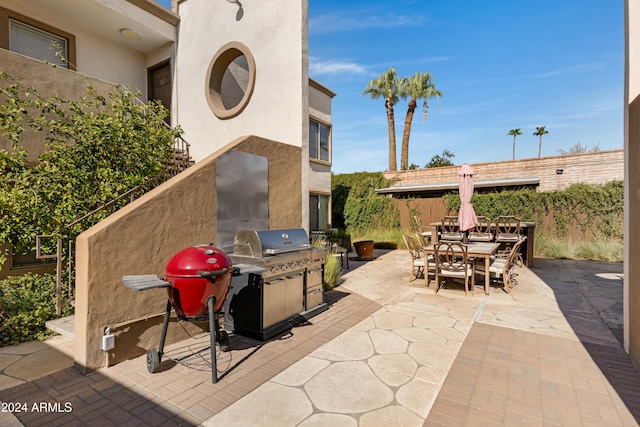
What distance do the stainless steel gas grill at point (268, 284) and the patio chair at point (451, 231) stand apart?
608 cm

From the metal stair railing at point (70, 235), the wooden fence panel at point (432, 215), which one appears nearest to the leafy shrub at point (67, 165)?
the metal stair railing at point (70, 235)

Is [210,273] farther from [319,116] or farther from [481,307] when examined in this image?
[319,116]

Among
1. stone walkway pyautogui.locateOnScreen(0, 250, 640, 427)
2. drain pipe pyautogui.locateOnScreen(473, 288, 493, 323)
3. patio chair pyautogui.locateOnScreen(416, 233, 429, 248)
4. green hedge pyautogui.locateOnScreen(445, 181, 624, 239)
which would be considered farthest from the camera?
green hedge pyautogui.locateOnScreen(445, 181, 624, 239)

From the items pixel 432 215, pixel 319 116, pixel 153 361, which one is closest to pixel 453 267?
pixel 153 361

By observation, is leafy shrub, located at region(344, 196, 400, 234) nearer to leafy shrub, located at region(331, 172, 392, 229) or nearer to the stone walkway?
leafy shrub, located at region(331, 172, 392, 229)

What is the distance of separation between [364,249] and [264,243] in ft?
24.1

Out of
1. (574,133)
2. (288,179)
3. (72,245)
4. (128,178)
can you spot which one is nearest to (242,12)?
(288,179)

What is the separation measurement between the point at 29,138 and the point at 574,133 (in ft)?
129

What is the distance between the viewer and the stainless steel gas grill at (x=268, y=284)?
14.1 feet

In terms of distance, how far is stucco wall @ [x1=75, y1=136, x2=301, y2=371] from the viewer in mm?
3363

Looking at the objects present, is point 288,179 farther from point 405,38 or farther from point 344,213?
point 405,38

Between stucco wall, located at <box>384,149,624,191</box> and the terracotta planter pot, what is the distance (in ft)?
30.7

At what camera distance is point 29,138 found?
6234 mm

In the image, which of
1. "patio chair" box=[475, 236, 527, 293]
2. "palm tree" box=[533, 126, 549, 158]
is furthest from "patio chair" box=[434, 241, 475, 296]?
"palm tree" box=[533, 126, 549, 158]
